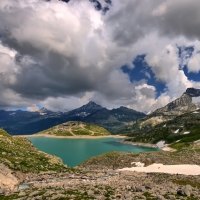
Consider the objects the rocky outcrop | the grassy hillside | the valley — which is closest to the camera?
the valley

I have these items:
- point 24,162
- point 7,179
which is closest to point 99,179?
point 7,179

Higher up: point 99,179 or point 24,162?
point 24,162

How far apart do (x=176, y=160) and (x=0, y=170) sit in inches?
3470

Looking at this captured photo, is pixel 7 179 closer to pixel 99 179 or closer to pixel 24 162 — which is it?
pixel 24 162

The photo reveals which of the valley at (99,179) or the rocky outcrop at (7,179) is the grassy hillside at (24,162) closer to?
the valley at (99,179)

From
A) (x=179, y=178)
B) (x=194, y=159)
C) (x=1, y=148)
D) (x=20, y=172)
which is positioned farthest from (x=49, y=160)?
(x=194, y=159)

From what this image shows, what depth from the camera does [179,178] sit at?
287ft

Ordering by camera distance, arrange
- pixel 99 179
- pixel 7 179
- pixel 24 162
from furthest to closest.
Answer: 1. pixel 24 162
2. pixel 99 179
3. pixel 7 179

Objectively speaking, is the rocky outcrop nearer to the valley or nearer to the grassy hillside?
the valley

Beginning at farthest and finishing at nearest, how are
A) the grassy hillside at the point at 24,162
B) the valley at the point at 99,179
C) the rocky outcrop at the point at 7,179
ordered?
the grassy hillside at the point at 24,162 → the rocky outcrop at the point at 7,179 → the valley at the point at 99,179

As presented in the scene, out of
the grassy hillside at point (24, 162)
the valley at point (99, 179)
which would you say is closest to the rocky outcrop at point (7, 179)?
the valley at point (99, 179)

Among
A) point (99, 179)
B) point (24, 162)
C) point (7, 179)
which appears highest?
point (24, 162)

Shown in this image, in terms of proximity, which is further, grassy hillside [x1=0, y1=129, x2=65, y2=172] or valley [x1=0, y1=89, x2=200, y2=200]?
grassy hillside [x1=0, y1=129, x2=65, y2=172]

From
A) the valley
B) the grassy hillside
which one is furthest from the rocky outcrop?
the grassy hillside
